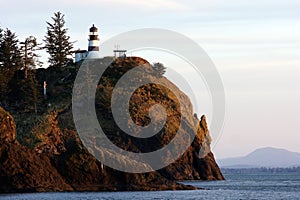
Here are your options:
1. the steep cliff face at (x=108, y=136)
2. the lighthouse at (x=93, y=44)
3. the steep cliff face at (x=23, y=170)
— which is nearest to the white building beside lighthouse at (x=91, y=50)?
the lighthouse at (x=93, y=44)

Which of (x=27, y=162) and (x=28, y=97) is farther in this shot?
(x=28, y=97)

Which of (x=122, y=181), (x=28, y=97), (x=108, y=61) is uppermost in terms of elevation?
(x=108, y=61)

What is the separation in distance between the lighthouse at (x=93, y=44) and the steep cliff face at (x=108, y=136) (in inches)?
169

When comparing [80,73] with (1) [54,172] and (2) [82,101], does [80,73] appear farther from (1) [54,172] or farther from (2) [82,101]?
(1) [54,172]

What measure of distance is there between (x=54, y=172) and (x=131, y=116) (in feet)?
112

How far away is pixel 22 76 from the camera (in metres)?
134

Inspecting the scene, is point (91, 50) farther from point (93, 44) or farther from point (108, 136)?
point (108, 136)

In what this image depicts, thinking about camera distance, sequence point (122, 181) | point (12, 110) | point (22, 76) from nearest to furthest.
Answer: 1. point (122, 181)
2. point (12, 110)
3. point (22, 76)

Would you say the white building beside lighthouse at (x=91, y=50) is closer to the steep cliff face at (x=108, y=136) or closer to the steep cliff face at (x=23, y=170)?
the steep cliff face at (x=108, y=136)

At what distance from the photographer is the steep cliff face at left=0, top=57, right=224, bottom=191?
9400 cm

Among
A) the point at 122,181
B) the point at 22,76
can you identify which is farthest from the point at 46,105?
the point at 122,181

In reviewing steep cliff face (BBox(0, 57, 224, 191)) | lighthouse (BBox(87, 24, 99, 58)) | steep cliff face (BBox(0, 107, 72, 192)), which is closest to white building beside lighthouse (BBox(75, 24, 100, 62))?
lighthouse (BBox(87, 24, 99, 58))

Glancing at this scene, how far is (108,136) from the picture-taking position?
118125 millimetres

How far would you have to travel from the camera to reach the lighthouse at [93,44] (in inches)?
5241
